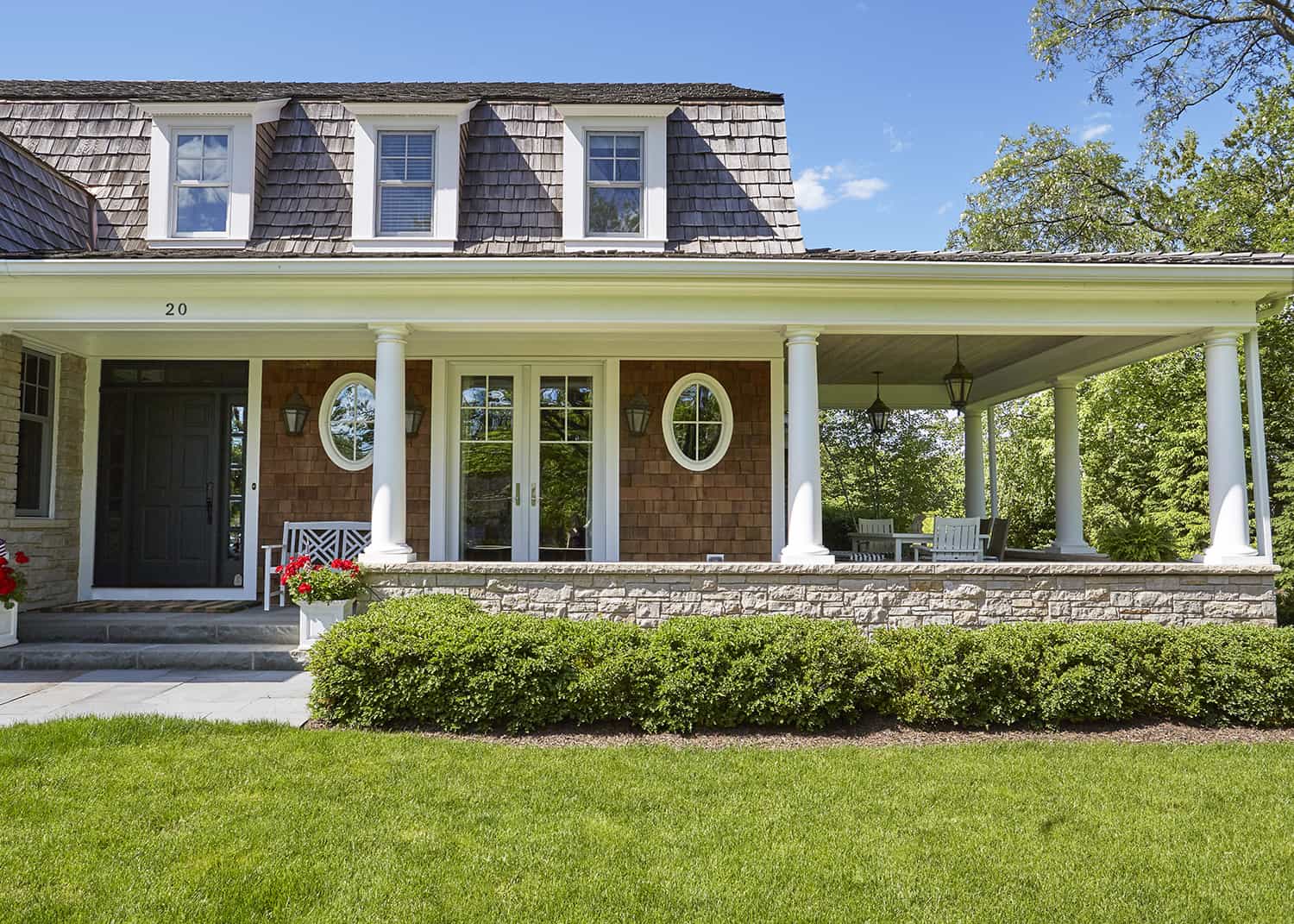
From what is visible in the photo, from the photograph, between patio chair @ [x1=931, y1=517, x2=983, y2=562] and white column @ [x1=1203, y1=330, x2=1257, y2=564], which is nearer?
white column @ [x1=1203, y1=330, x2=1257, y2=564]

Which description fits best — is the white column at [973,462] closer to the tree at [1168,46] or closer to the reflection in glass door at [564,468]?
the reflection in glass door at [564,468]

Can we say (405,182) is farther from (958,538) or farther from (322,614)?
(958,538)

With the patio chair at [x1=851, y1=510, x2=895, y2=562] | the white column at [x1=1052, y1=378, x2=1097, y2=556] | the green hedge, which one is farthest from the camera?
the patio chair at [x1=851, y1=510, x2=895, y2=562]

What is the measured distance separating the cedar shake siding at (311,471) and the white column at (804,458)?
3.85 m

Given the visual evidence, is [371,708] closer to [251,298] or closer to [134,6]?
[251,298]

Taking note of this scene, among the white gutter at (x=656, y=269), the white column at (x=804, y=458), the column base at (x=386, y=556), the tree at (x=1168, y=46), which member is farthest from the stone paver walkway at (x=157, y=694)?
the tree at (x=1168, y=46)

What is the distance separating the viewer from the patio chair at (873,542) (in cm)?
1051

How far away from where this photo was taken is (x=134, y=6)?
866 cm

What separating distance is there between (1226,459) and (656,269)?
4915 millimetres

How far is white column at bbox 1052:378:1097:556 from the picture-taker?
990 centimetres

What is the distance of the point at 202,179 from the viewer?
8141 mm

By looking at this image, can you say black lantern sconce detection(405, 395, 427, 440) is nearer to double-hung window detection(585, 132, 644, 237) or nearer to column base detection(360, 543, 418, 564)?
column base detection(360, 543, 418, 564)

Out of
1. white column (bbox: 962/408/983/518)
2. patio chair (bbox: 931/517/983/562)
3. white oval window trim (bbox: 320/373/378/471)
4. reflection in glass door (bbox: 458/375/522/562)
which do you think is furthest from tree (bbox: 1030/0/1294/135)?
white oval window trim (bbox: 320/373/378/471)

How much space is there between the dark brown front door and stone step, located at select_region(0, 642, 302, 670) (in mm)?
1762
